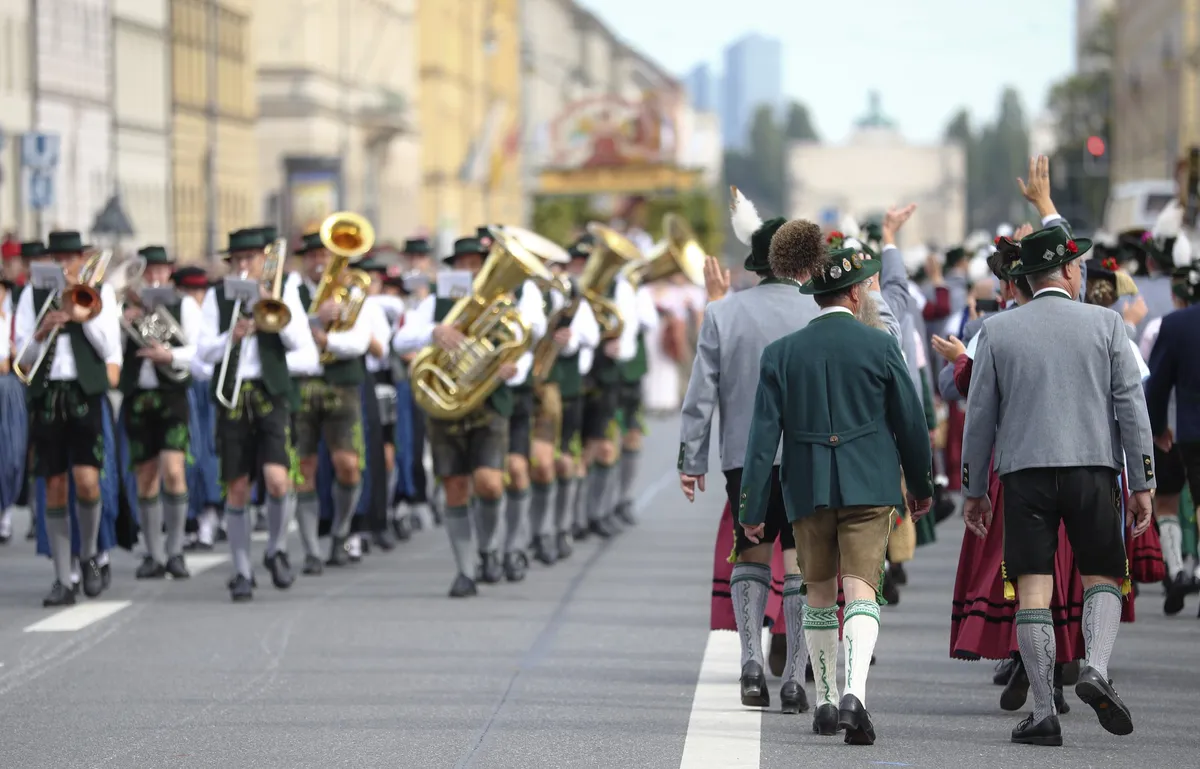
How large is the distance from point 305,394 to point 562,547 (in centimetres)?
197

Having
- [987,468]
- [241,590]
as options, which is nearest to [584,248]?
[241,590]

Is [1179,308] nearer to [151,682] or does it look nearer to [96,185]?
[151,682]

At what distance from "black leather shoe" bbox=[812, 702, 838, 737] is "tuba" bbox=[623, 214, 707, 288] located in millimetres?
8342

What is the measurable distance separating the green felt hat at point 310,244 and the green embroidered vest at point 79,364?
1.95 metres

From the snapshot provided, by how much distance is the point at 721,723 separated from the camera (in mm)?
9117

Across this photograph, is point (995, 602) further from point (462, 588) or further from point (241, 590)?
point (241, 590)

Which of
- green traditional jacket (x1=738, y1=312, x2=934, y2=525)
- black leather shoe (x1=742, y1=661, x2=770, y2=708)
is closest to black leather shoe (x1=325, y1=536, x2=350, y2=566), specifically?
black leather shoe (x1=742, y1=661, x2=770, y2=708)

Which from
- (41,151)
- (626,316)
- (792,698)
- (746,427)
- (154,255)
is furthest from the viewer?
(41,151)

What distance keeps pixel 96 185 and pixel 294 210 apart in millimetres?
9122

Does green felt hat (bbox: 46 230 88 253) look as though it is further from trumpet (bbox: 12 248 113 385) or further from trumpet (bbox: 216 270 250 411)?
trumpet (bbox: 216 270 250 411)

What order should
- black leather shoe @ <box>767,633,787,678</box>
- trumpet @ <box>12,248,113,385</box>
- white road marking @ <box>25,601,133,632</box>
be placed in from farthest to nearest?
trumpet @ <box>12,248,113,385</box>
white road marking @ <box>25,601,133,632</box>
black leather shoe @ <box>767,633,787,678</box>

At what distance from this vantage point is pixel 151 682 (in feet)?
33.7

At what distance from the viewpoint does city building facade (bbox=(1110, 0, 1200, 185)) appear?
240 ft

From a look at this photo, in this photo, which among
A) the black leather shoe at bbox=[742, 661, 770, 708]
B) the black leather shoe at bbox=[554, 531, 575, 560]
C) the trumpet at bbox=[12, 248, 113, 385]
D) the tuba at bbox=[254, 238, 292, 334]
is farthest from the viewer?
the black leather shoe at bbox=[554, 531, 575, 560]
